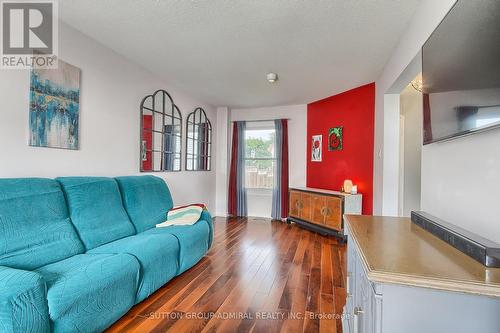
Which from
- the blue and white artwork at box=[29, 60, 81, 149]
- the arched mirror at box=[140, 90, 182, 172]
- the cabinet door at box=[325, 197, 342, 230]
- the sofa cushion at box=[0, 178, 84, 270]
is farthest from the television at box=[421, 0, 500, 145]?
the arched mirror at box=[140, 90, 182, 172]

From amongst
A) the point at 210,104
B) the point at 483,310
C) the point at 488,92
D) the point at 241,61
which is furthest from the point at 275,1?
the point at 210,104

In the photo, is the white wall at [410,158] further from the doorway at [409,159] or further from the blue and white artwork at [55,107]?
the blue and white artwork at [55,107]

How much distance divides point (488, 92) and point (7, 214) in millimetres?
2661

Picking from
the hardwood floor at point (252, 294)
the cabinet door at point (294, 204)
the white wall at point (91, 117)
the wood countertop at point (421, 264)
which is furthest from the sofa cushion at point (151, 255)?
the cabinet door at point (294, 204)

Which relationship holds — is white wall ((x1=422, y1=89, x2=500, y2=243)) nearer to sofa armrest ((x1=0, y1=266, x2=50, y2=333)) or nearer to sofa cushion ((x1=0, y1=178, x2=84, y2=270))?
sofa armrest ((x1=0, y1=266, x2=50, y2=333))

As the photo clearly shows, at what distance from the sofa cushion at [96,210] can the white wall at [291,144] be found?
331 centimetres

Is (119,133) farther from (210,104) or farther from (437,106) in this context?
(437,106)

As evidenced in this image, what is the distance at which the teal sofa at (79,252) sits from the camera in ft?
4.22

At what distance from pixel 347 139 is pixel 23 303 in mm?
4155

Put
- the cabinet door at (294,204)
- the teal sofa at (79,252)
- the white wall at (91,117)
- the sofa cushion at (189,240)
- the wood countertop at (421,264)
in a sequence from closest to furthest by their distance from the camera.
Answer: the wood countertop at (421,264) < the teal sofa at (79,252) < the white wall at (91,117) < the sofa cushion at (189,240) < the cabinet door at (294,204)

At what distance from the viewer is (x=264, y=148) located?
547 cm

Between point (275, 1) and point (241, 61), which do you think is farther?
point (241, 61)

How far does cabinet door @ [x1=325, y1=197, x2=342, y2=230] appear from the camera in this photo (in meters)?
3.82

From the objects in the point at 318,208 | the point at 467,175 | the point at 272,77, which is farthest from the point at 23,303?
the point at 318,208
